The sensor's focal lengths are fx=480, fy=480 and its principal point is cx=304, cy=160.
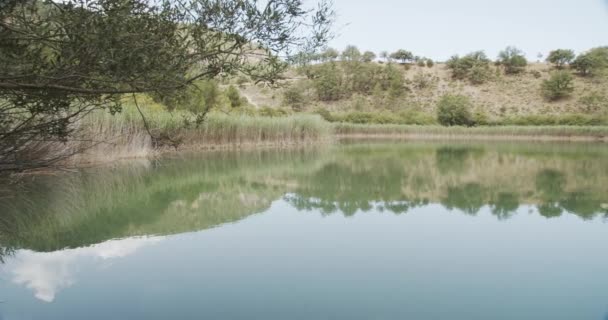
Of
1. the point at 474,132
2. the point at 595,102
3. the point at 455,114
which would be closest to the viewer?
the point at 474,132

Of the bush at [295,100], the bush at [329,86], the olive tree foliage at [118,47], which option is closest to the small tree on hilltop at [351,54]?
A: the bush at [329,86]

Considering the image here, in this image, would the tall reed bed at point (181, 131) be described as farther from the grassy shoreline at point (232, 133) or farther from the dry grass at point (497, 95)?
the dry grass at point (497, 95)

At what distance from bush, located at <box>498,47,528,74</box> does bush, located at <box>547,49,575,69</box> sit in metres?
3.40

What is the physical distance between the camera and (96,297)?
3354mm

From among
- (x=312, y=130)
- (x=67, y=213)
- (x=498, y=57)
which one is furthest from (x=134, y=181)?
(x=498, y=57)

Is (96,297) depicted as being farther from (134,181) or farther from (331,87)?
(331,87)

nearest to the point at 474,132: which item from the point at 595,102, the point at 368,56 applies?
the point at 595,102

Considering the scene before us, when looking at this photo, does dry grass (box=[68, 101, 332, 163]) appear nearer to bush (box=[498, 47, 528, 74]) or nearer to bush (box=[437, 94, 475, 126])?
bush (box=[437, 94, 475, 126])

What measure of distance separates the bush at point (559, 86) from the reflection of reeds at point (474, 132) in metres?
22.1

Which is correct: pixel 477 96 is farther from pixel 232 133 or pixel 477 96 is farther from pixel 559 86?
pixel 232 133

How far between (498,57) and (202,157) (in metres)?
57.1

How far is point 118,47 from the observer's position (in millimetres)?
2412

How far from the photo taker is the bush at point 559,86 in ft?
164

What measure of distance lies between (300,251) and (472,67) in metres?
59.4
